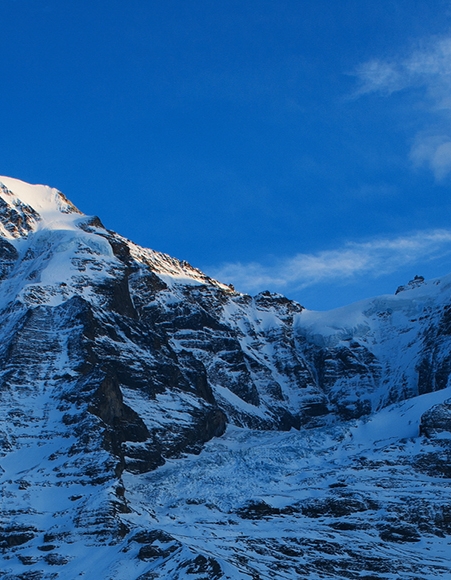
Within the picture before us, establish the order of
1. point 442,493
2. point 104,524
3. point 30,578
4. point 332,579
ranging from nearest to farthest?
point 332,579 < point 30,578 < point 104,524 < point 442,493

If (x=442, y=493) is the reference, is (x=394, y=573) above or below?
below

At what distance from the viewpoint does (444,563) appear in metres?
168

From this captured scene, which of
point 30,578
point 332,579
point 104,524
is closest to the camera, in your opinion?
point 332,579

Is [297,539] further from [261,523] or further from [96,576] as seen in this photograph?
[96,576]

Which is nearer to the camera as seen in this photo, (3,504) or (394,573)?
(394,573)

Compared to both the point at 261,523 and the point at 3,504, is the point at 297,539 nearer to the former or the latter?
the point at 261,523

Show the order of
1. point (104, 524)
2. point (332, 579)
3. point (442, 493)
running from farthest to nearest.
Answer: point (442, 493)
point (104, 524)
point (332, 579)

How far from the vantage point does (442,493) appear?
19675 centimetres

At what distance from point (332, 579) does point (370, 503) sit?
3701 cm

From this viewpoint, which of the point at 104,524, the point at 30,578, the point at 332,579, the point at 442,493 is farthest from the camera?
the point at 442,493

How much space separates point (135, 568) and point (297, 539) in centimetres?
2828

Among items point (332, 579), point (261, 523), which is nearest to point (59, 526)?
point (261, 523)

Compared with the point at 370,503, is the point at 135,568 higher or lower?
lower

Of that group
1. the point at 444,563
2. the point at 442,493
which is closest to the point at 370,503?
the point at 442,493
